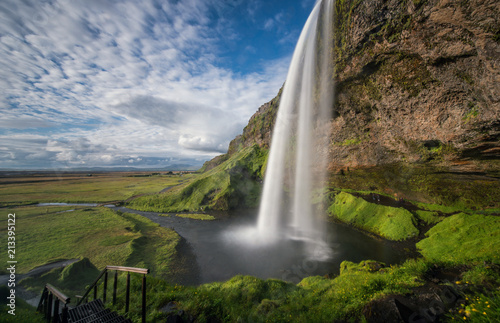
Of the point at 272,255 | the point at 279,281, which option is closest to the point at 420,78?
the point at 279,281

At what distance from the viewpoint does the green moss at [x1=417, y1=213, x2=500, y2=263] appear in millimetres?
12887

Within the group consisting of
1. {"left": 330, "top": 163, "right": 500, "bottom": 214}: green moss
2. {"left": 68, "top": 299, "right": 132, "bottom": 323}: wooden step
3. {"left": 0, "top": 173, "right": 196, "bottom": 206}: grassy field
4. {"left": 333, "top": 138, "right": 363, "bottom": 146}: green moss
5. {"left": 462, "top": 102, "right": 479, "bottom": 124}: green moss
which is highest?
{"left": 462, "top": 102, "right": 479, "bottom": 124}: green moss

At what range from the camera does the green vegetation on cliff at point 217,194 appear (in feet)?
129

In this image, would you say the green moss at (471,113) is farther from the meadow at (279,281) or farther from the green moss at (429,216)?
the green moss at (429,216)

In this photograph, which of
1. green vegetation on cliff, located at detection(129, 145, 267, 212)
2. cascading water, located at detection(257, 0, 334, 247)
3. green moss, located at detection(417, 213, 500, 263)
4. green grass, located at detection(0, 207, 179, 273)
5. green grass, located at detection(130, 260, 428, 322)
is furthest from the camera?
green vegetation on cliff, located at detection(129, 145, 267, 212)

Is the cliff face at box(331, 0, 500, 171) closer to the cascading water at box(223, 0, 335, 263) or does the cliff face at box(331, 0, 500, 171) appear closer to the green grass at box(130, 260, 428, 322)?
the cascading water at box(223, 0, 335, 263)

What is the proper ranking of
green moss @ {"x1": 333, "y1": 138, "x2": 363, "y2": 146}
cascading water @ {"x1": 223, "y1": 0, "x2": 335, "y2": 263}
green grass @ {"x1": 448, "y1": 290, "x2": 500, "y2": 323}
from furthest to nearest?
green moss @ {"x1": 333, "y1": 138, "x2": 363, "y2": 146} → cascading water @ {"x1": 223, "y1": 0, "x2": 335, "y2": 263} → green grass @ {"x1": 448, "y1": 290, "x2": 500, "y2": 323}

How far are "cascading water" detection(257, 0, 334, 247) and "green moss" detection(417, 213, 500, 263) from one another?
34.5 ft

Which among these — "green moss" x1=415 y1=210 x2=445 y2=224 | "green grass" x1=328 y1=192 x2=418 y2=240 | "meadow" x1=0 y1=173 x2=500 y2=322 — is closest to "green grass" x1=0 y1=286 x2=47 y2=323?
"meadow" x1=0 y1=173 x2=500 y2=322

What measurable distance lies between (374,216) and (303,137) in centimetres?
1569

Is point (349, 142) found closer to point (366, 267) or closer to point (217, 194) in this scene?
point (366, 267)

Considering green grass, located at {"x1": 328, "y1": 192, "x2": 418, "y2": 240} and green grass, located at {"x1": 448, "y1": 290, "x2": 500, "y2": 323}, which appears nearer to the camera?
green grass, located at {"x1": 448, "y1": 290, "x2": 500, "y2": 323}

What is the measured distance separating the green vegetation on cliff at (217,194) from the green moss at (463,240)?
93.3 feet

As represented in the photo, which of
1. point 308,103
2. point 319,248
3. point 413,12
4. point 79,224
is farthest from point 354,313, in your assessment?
point 79,224
